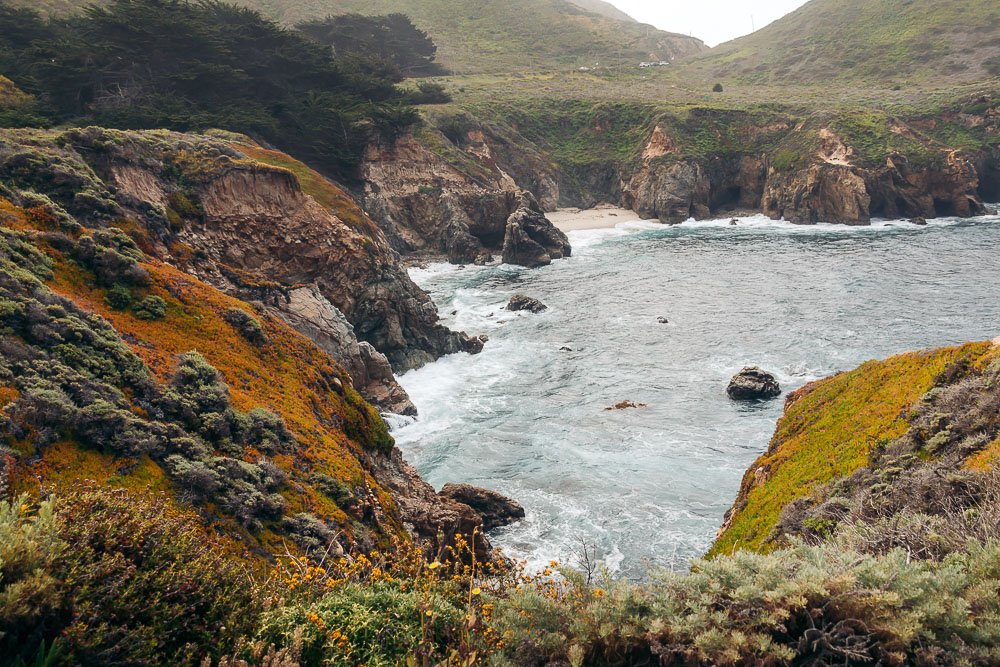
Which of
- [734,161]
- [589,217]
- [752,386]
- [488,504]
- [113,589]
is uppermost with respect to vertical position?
[734,161]

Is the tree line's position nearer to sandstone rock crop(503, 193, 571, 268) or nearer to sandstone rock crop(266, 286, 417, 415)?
sandstone rock crop(503, 193, 571, 268)

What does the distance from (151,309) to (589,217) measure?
65.7 meters

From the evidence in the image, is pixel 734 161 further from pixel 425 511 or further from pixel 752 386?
pixel 425 511

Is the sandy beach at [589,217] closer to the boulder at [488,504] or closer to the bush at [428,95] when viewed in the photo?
the bush at [428,95]

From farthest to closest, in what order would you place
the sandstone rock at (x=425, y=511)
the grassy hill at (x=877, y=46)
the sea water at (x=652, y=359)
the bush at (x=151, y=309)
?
the grassy hill at (x=877, y=46) < the sea water at (x=652, y=359) < the sandstone rock at (x=425, y=511) < the bush at (x=151, y=309)

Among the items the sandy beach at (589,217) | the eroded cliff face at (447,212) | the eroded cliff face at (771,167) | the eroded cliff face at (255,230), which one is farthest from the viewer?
the sandy beach at (589,217)

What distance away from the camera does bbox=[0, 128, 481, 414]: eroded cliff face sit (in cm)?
1723

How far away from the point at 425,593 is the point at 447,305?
3620 cm

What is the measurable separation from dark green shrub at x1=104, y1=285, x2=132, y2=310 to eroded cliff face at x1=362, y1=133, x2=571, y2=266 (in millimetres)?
40078

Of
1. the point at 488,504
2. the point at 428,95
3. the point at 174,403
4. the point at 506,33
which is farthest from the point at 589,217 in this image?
the point at 506,33

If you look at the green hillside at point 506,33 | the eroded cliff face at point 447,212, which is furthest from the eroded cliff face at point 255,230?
the green hillside at point 506,33

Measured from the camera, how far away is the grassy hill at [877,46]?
92.4 metres

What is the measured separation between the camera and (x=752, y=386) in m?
25.3

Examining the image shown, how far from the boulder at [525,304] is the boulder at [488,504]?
23626mm
